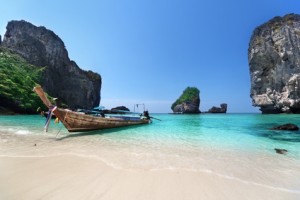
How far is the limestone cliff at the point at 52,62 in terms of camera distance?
58.1m

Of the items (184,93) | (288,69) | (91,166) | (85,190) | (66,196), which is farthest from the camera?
(184,93)

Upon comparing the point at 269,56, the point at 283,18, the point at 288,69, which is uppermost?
the point at 283,18

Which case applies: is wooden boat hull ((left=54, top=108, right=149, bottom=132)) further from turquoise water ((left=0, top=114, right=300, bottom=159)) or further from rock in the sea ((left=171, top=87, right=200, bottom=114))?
rock in the sea ((left=171, top=87, right=200, bottom=114))

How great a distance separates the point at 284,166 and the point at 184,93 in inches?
4432

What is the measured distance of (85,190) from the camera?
349 centimetres

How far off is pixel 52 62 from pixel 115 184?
6932 centimetres

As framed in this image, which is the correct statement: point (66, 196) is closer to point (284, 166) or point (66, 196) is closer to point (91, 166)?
point (91, 166)

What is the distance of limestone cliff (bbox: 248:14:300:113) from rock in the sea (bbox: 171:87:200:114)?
38356 mm

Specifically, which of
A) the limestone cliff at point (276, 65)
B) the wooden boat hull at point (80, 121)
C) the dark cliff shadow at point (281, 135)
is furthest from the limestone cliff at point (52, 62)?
the limestone cliff at point (276, 65)

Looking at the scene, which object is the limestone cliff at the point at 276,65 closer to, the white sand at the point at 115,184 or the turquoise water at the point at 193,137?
the turquoise water at the point at 193,137

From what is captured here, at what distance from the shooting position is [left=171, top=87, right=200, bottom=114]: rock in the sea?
106 m

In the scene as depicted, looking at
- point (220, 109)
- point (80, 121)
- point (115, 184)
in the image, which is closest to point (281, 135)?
point (115, 184)

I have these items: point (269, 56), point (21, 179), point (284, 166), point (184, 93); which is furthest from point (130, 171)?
point (184, 93)

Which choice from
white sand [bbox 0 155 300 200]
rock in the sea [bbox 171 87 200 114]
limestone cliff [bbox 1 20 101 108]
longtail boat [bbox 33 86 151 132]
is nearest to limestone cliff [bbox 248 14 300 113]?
rock in the sea [bbox 171 87 200 114]
